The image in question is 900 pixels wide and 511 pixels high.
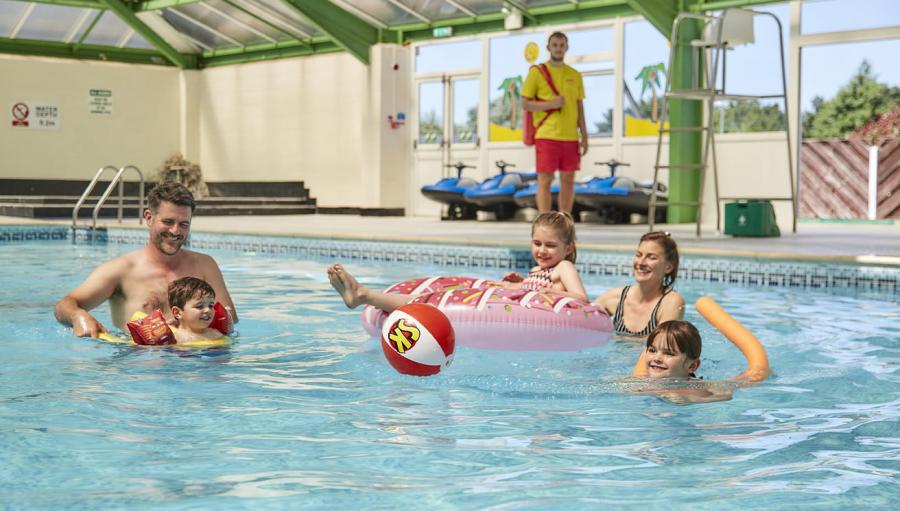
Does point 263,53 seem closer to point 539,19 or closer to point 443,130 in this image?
point 443,130

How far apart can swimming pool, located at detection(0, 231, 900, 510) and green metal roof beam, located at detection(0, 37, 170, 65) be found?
49.1 ft

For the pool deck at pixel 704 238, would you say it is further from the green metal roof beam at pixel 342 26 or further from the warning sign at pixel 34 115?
the warning sign at pixel 34 115

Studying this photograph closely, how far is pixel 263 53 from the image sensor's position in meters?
19.4

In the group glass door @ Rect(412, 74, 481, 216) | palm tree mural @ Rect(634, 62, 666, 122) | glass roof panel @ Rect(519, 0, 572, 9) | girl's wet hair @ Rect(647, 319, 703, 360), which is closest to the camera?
girl's wet hair @ Rect(647, 319, 703, 360)

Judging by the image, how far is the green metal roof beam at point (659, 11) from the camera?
498 inches

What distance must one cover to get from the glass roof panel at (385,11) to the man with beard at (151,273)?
40.8ft

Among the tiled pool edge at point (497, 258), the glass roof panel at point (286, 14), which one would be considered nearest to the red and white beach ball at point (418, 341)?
the tiled pool edge at point (497, 258)

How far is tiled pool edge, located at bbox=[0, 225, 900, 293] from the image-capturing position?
24.4 feet

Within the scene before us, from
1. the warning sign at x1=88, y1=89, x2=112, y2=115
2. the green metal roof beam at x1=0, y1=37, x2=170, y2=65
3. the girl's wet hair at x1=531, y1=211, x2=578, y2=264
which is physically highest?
the green metal roof beam at x1=0, y1=37, x2=170, y2=65

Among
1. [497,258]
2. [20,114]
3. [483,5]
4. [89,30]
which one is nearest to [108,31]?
[89,30]

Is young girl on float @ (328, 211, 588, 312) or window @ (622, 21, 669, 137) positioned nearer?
young girl on float @ (328, 211, 588, 312)

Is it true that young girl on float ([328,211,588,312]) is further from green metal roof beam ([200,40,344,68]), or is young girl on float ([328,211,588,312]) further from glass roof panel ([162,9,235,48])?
glass roof panel ([162,9,235,48])

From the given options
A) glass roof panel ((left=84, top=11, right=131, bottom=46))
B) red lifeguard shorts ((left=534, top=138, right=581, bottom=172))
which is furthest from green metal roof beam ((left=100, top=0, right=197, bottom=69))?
red lifeguard shorts ((left=534, top=138, right=581, bottom=172))

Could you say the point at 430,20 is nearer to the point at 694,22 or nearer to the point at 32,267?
the point at 694,22
